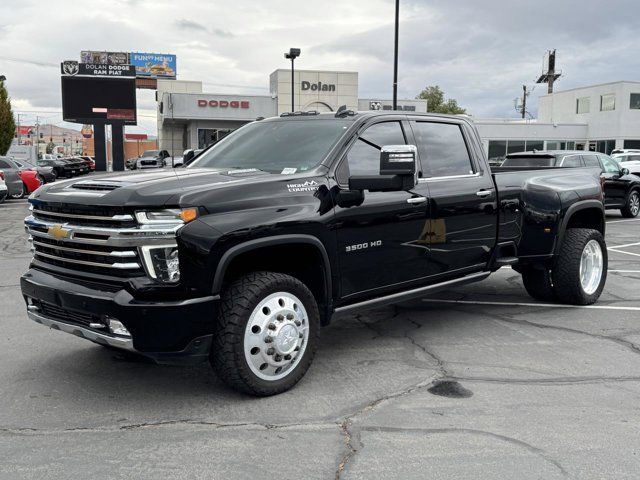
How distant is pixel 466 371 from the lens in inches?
194

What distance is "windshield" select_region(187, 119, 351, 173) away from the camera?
4906mm

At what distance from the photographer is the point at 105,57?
9225 cm

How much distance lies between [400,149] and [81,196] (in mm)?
2124

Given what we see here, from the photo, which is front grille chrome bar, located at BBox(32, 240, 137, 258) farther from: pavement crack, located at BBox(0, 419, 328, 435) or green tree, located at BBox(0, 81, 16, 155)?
green tree, located at BBox(0, 81, 16, 155)

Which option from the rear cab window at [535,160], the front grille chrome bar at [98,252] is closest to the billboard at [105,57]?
the rear cab window at [535,160]

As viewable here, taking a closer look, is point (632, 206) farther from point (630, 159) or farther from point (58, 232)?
point (58, 232)

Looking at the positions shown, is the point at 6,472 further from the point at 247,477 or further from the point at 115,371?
the point at 115,371

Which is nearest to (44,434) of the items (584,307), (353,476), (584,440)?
(353,476)

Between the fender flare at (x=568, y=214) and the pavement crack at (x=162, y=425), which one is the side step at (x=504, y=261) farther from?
the pavement crack at (x=162, y=425)

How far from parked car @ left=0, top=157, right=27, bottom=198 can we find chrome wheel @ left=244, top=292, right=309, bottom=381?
21882 mm

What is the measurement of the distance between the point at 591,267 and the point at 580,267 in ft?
1.32

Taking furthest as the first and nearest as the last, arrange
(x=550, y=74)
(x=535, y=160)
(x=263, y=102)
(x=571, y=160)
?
(x=550, y=74)
(x=263, y=102)
(x=571, y=160)
(x=535, y=160)

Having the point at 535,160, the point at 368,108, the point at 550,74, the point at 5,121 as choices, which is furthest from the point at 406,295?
the point at 550,74

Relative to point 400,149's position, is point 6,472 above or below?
below
